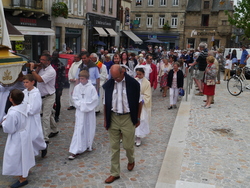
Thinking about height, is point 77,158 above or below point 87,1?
below

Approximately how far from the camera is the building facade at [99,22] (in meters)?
28.7

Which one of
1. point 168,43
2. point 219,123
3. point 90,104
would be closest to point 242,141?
point 219,123

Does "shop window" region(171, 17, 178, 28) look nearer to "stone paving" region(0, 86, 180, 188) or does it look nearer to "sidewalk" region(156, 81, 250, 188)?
"sidewalk" region(156, 81, 250, 188)

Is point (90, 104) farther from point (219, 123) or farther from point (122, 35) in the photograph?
point (122, 35)

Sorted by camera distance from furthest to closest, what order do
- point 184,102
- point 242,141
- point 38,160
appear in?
1. point 184,102
2. point 242,141
3. point 38,160

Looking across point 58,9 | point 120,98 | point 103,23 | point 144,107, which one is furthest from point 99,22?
point 120,98

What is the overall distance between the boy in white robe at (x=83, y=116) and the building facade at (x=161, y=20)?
41.3 m

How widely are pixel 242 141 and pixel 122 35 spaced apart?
3496cm

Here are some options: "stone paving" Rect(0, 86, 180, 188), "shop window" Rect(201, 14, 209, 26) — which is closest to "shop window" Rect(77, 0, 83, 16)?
"stone paving" Rect(0, 86, 180, 188)

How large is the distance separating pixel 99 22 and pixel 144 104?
25644 millimetres

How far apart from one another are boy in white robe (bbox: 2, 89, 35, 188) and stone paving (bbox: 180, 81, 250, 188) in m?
2.58

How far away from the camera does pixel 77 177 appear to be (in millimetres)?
5059

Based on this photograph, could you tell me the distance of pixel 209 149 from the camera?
6.44 m

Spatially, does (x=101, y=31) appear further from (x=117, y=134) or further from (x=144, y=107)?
(x=117, y=134)
